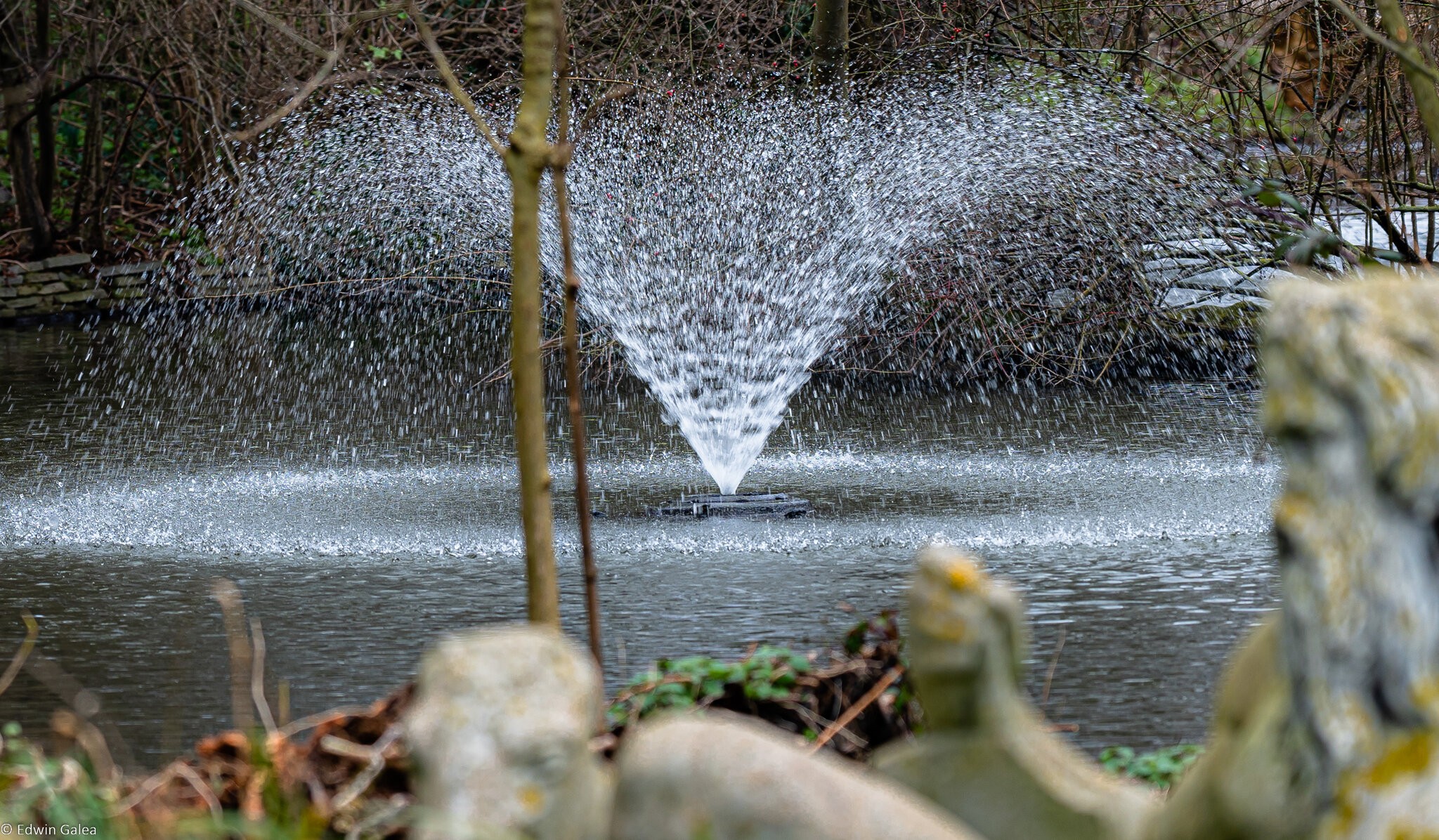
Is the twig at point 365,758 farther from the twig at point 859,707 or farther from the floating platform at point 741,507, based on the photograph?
the floating platform at point 741,507

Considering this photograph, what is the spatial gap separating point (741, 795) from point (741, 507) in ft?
19.0

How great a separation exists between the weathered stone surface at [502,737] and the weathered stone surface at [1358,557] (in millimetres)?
657

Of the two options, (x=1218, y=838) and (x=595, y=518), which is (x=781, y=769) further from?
(x=595, y=518)

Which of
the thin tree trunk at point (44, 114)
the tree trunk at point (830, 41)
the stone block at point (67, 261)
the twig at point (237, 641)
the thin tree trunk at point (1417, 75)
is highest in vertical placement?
the thin tree trunk at point (44, 114)

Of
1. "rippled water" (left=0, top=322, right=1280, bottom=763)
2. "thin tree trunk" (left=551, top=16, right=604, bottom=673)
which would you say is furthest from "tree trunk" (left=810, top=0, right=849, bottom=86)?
"thin tree trunk" (left=551, top=16, right=604, bottom=673)

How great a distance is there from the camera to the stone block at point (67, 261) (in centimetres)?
1892

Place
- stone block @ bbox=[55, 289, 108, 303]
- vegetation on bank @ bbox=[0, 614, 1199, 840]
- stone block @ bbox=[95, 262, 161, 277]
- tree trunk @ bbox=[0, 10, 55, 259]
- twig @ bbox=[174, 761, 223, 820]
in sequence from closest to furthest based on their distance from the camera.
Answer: vegetation on bank @ bbox=[0, 614, 1199, 840] → twig @ bbox=[174, 761, 223, 820] → tree trunk @ bbox=[0, 10, 55, 259] → stone block @ bbox=[55, 289, 108, 303] → stone block @ bbox=[95, 262, 161, 277]

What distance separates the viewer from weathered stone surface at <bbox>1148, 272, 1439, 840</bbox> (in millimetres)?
1324

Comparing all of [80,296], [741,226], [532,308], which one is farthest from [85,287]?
[532,308]

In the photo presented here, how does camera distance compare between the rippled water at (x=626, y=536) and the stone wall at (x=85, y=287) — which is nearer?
the rippled water at (x=626, y=536)

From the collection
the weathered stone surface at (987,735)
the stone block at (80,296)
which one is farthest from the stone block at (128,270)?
the weathered stone surface at (987,735)

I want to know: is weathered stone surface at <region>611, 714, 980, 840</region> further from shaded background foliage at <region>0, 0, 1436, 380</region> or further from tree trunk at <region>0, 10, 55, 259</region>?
tree trunk at <region>0, 10, 55, 259</region>

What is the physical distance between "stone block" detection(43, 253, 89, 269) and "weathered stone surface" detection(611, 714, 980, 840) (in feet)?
63.0

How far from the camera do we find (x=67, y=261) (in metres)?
19.1
